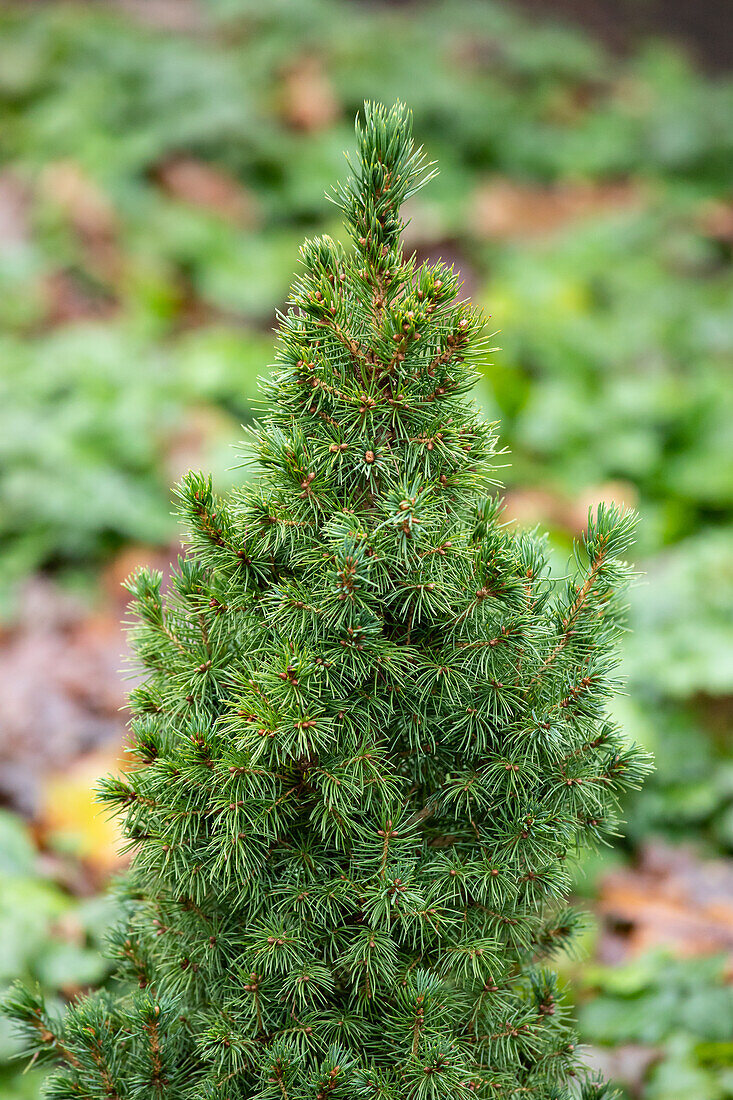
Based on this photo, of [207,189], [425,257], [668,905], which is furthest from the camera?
[207,189]

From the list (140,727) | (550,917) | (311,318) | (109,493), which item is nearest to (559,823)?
(550,917)

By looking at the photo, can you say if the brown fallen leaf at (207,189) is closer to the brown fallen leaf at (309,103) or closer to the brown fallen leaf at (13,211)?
the brown fallen leaf at (309,103)

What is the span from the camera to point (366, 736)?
171 centimetres

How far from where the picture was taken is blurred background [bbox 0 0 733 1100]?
3670 mm

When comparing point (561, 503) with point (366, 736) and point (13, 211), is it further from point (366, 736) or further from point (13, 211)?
point (13, 211)

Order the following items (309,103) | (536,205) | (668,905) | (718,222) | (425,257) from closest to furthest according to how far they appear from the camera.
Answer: (668,905) → (425,257) → (718,222) → (309,103) → (536,205)

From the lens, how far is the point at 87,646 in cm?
492

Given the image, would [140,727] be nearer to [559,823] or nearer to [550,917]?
[559,823]

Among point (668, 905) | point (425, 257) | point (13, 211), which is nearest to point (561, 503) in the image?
point (668, 905)

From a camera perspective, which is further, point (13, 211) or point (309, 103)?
point (309, 103)

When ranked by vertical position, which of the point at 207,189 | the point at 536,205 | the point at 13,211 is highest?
the point at 536,205

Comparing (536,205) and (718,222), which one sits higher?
(536,205)

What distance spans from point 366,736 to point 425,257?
675cm

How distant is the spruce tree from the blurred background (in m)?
0.31
